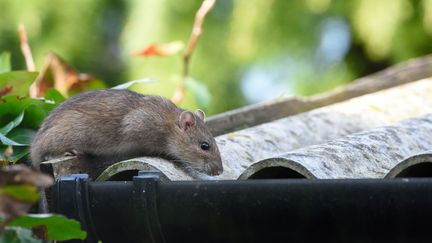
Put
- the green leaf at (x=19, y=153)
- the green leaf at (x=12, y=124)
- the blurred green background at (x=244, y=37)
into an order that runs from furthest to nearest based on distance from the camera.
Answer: the blurred green background at (x=244, y=37)
the green leaf at (x=19, y=153)
the green leaf at (x=12, y=124)

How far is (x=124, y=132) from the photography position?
3826 millimetres

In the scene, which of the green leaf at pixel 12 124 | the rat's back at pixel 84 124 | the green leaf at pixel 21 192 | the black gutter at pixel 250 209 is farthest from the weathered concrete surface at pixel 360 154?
the green leaf at pixel 21 192

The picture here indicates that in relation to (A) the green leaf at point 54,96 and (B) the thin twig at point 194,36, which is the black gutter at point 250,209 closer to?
(A) the green leaf at point 54,96

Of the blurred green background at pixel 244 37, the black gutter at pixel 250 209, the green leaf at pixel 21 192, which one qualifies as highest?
the green leaf at pixel 21 192

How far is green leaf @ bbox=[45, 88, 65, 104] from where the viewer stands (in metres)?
3.55

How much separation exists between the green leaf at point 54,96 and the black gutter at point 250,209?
1.30m

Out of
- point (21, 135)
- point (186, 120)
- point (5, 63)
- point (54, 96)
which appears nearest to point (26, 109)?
point (21, 135)

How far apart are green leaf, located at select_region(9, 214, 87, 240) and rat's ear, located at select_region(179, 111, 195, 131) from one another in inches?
84.6

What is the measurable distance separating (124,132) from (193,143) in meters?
0.39

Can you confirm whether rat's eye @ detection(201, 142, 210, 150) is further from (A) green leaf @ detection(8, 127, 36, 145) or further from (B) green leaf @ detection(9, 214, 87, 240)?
(B) green leaf @ detection(9, 214, 87, 240)

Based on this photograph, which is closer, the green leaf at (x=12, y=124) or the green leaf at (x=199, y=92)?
the green leaf at (x=12, y=124)

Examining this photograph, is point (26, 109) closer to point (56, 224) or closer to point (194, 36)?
point (194, 36)

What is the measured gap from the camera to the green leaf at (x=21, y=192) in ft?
5.24

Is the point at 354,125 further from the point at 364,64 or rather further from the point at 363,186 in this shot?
the point at 364,64
